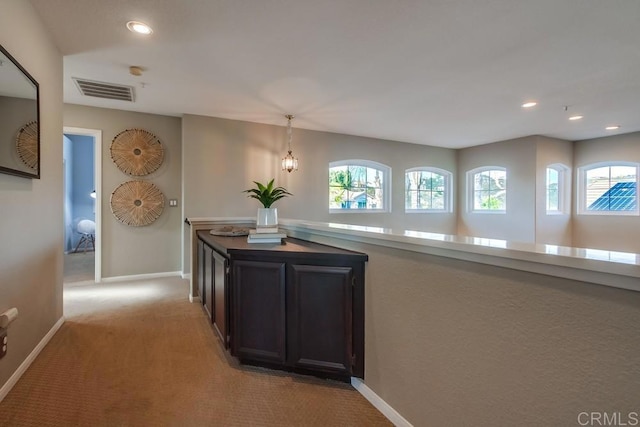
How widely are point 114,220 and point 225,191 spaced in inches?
62.2

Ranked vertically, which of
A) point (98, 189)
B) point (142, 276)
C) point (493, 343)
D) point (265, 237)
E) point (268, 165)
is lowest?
point (142, 276)

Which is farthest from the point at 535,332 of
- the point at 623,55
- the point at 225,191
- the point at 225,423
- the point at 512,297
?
the point at 225,191

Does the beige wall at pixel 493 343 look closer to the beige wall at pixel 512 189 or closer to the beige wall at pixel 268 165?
the beige wall at pixel 268 165

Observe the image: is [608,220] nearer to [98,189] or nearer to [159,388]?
[159,388]

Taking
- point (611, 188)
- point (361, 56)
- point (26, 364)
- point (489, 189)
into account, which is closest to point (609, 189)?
point (611, 188)

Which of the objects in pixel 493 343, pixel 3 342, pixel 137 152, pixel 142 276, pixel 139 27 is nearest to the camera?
pixel 493 343

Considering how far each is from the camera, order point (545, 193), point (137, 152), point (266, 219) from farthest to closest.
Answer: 1. point (545, 193)
2. point (137, 152)
3. point (266, 219)

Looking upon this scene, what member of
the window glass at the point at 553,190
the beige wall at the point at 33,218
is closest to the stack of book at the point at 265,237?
the beige wall at the point at 33,218

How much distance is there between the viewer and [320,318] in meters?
1.97

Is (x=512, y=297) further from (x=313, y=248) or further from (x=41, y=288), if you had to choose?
(x=41, y=288)

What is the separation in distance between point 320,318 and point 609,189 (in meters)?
6.50

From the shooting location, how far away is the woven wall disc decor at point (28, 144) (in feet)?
6.33

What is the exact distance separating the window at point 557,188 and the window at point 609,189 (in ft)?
0.83

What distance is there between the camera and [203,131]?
451 cm
